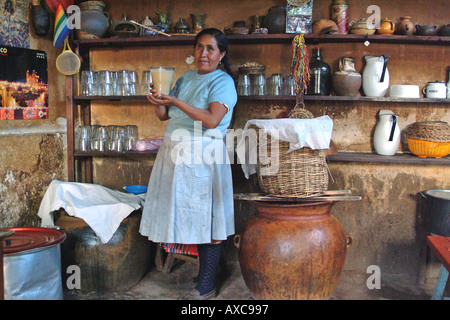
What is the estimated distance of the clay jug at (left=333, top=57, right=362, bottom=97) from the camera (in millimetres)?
3105

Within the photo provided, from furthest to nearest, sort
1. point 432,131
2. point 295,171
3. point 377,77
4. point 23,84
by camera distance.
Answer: point 377,77
point 432,131
point 23,84
point 295,171

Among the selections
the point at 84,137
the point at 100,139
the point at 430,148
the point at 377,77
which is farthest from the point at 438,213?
the point at 84,137

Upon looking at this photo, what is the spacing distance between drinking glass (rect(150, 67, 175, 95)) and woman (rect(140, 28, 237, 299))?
18 cm

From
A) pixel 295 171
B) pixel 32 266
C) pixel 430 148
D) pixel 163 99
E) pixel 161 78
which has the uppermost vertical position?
pixel 161 78

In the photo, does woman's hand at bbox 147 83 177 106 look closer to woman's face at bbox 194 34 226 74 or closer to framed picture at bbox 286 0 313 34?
woman's face at bbox 194 34 226 74

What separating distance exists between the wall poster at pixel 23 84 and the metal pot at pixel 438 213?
286 centimetres

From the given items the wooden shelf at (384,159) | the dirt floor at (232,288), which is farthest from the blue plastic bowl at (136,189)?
the wooden shelf at (384,159)

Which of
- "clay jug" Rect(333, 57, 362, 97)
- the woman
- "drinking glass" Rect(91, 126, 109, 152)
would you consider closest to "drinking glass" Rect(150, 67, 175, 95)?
the woman

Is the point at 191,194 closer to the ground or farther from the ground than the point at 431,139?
closer to the ground

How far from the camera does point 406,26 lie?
309cm

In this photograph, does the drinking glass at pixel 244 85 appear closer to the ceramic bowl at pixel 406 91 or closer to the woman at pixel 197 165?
the woman at pixel 197 165

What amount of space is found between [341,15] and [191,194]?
5.77 feet

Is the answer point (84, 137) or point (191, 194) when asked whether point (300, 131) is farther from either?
point (84, 137)

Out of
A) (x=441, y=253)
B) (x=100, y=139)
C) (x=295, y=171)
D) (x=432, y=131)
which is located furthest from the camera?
(x=100, y=139)
